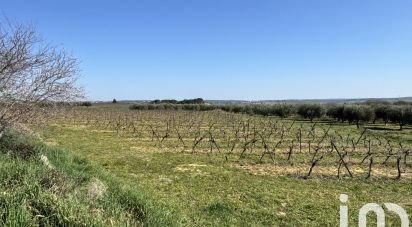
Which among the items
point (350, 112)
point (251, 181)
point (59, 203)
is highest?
point (59, 203)

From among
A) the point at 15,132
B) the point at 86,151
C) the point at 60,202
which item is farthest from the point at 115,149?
the point at 60,202

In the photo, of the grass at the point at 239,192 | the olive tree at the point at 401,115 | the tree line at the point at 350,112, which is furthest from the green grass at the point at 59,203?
the olive tree at the point at 401,115

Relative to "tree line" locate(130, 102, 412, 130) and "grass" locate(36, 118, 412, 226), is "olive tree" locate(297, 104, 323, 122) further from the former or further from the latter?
"grass" locate(36, 118, 412, 226)

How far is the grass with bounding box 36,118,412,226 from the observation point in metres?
7.75

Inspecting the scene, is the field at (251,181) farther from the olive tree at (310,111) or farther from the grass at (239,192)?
the olive tree at (310,111)

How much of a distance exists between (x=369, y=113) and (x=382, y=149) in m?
26.6

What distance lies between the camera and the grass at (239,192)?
7754 millimetres

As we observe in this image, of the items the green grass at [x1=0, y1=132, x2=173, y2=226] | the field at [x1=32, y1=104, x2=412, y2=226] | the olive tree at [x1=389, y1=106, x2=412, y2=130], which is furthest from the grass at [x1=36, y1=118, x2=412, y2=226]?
the olive tree at [x1=389, y1=106, x2=412, y2=130]

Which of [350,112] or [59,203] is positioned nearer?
[59,203]

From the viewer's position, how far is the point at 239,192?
10047 millimetres

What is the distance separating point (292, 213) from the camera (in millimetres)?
8250

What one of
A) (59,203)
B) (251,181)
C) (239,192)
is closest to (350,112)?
(251,181)

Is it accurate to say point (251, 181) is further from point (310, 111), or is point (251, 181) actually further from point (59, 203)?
point (310, 111)

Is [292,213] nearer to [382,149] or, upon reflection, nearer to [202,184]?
[202,184]
